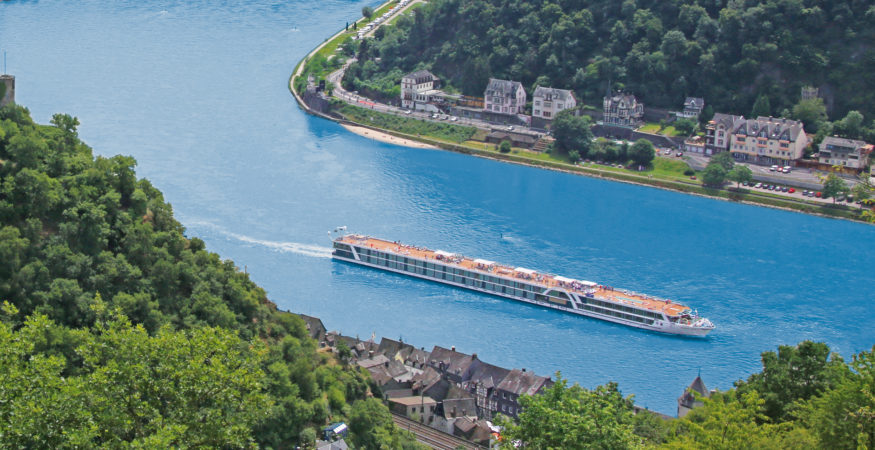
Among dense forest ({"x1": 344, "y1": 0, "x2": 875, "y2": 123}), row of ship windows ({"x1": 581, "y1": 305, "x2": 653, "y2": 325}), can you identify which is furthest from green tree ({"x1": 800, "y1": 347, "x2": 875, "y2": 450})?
dense forest ({"x1": 344, "y1": 0, "x2": 875, "y2": 123})

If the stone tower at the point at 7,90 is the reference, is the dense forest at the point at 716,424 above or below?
below

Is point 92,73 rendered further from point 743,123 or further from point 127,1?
point 743,123

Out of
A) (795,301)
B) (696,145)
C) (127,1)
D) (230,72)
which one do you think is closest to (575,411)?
(795,301)

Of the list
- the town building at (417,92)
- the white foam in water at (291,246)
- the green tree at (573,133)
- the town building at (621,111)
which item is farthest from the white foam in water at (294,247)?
the town building at (417,92)

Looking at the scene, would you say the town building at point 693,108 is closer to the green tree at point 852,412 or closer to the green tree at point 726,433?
the green tree at point 852,412

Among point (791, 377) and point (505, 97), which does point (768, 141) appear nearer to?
point (505, 97)

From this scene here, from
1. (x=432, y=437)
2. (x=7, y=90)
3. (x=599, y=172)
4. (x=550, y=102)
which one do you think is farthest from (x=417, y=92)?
(x=432, y=437)

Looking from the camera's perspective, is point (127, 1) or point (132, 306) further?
point (127, 1)
